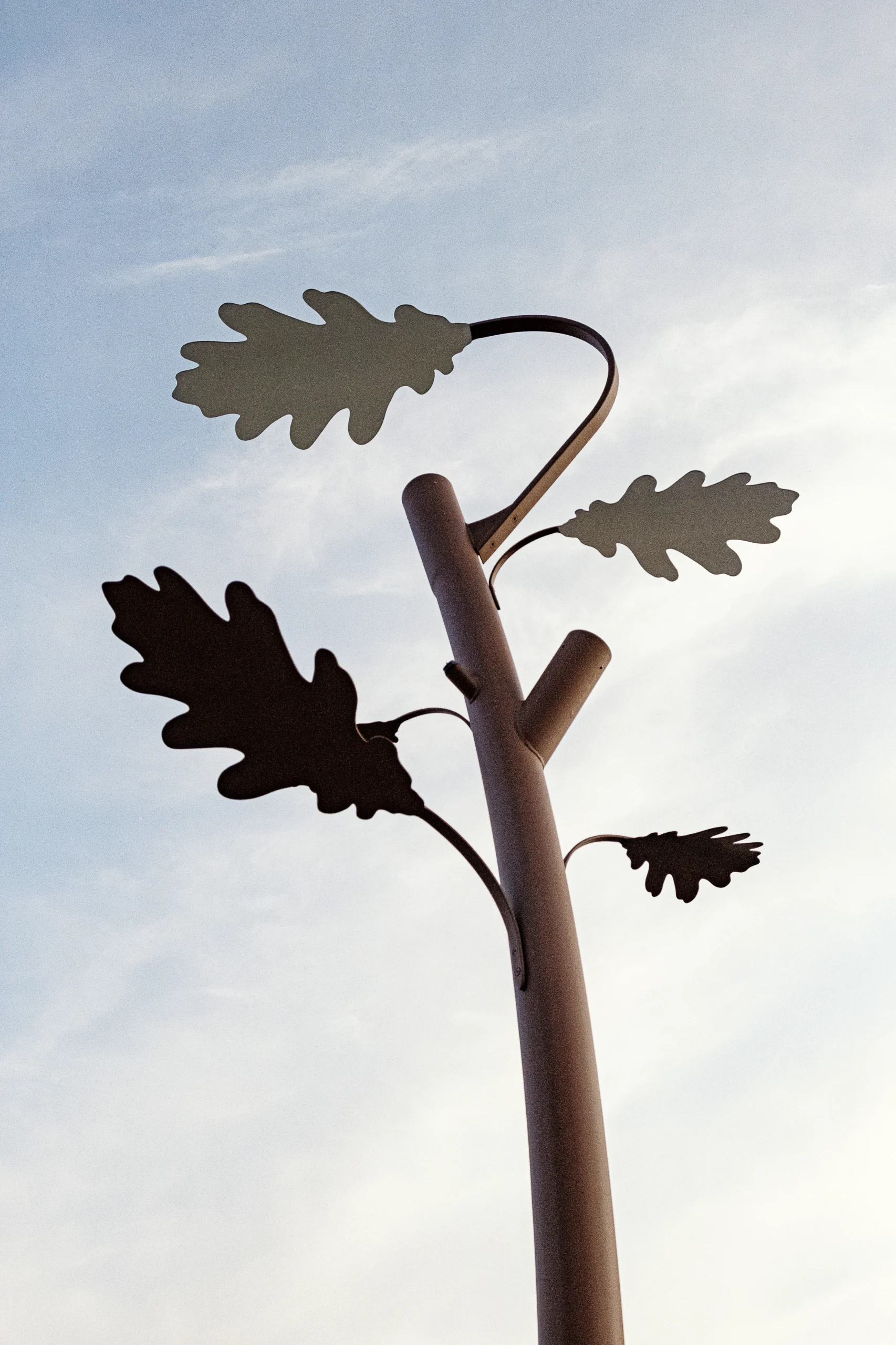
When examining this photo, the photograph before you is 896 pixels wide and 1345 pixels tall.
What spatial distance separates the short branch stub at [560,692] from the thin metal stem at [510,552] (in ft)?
0.35

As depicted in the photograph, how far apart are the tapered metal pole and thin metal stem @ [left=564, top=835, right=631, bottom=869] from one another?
4cm

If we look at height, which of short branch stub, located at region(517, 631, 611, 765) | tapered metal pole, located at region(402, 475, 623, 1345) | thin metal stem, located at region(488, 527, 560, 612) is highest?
thin metal stem, located at region(488, 527, 560, 612)

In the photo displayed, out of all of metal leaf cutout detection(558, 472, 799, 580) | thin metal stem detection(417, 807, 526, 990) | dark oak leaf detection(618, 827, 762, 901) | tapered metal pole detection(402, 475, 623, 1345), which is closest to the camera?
tapered metal pole detection(402, 475, 623, 1345)

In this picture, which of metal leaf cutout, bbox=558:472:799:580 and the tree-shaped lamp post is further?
metal leaf cutout, bbox=558:472:799:580

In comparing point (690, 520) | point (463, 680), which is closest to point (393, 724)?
point (463, 680)

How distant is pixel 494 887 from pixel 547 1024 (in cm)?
11

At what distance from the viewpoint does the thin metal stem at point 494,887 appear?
90 centimetres

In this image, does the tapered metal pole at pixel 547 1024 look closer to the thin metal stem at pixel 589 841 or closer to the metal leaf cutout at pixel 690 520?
the thin metal stem at pixel 589 841

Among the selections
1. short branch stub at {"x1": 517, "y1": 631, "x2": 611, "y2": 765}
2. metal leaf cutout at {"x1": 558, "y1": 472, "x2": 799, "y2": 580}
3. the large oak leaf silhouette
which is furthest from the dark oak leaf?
the large oak leaf silhouette

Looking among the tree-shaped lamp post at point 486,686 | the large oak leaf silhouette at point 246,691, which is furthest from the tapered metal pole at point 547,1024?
the large oak leaf silhouette at point 246,691

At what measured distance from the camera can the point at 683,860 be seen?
1.19m

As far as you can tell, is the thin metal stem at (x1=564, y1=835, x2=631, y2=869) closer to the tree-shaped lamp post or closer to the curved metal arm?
the tree-shaped lamp post

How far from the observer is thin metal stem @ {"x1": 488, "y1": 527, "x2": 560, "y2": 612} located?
1169 mm

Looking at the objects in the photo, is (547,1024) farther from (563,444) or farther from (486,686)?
(563,444)
